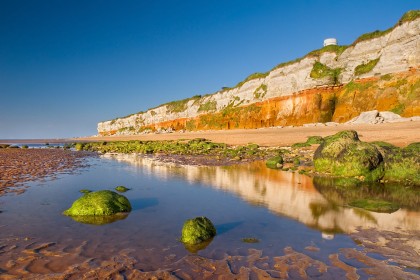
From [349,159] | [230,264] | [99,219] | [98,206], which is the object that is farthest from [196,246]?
[349,159]

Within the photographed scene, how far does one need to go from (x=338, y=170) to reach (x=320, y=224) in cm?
683

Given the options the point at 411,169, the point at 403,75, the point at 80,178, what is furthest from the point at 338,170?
the point at 403,75

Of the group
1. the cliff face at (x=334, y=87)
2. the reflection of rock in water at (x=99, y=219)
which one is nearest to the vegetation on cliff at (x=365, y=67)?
the cliff face at (x=334, y=87)

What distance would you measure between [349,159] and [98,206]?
10.7 metres

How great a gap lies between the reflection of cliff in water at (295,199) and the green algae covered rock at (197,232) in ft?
8.85

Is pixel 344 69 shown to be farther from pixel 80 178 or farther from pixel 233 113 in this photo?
pixel 80 178

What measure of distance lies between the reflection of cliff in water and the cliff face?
93.3ft

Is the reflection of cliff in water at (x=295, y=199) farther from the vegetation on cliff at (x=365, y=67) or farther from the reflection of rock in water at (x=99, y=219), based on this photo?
the vegetation on cliff at (x=365, y=67)

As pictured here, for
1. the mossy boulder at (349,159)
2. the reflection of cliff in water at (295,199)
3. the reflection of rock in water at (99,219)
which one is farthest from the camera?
the mossy boulder at (349,159)

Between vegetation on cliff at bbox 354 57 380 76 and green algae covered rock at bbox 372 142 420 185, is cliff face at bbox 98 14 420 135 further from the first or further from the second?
green algae covered rock at bbox 372 142 420 185

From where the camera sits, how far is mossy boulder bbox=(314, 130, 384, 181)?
Answer: 1254 centimetres

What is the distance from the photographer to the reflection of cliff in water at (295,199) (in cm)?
748

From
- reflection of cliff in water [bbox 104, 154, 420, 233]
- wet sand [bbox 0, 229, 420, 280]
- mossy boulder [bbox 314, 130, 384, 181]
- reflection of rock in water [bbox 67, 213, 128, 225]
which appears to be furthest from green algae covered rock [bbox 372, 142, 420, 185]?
reflection of rock in water [bbox 67, 213, 128, 225]

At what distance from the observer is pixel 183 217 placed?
8.24 meters
